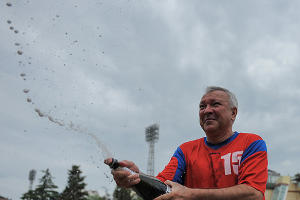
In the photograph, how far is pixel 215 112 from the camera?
4.02 meters

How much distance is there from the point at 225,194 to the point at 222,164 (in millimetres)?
683

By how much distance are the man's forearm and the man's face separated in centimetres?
101

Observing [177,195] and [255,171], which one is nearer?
[177,195]

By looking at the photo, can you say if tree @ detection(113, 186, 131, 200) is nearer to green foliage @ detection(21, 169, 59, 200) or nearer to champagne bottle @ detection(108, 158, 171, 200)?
green foliage @ detection(21, 169, 59, 200)

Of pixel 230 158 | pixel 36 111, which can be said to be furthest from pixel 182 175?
pixel 36 111

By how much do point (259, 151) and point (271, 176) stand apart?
55.7m

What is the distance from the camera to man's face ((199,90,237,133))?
13.1 ft

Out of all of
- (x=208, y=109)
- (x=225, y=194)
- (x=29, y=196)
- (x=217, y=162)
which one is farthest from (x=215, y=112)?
(x=29, y=196)

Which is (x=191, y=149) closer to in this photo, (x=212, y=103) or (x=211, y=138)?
(x=211, y=138)

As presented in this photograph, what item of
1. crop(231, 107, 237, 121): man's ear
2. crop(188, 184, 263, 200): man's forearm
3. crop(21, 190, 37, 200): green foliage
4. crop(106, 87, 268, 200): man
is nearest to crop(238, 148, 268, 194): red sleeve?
crop(106, 87, 268, 200): man

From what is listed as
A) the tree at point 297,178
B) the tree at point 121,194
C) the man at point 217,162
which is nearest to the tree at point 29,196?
the tree at point 121,194

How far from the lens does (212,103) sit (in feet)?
13.5

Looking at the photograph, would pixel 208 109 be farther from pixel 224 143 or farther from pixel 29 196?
pixel 29 196

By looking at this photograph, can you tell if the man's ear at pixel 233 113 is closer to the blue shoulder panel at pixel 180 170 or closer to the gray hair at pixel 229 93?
the gray hair at pixel 229 93
